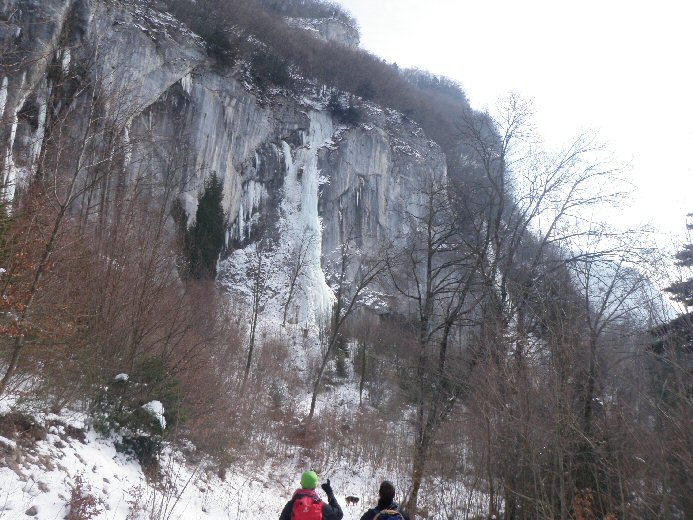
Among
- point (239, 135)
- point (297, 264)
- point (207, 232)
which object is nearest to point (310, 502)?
point (207, 232)

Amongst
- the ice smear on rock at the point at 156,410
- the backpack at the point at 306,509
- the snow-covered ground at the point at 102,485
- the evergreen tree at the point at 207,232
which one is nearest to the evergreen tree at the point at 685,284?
the backpack at the point at 306,509

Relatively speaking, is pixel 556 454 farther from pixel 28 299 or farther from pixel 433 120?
pixel 433 120

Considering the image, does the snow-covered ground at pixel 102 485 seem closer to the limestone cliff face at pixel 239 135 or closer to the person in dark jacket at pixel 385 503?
the person in dark jacket at pixel 385 503

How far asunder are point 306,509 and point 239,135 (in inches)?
1104

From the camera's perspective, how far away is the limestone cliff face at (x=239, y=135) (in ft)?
72.1

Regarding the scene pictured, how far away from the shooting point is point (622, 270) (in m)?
9.04

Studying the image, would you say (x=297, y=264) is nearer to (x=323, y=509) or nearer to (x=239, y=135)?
(x=239, y=135)

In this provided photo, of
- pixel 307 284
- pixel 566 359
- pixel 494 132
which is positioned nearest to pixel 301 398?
pixel 307 284

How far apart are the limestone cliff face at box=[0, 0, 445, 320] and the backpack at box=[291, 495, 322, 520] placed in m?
15.2

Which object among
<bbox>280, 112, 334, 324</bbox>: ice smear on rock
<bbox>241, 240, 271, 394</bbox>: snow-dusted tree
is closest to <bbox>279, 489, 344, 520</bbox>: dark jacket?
<bbox>241, 240, 271, 394</bbox>: snow-dusted tree

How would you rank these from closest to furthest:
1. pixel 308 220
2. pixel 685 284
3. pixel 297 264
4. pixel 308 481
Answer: pixel 308 481, pixel 685 284, pixel 297 264, pixel 308 220

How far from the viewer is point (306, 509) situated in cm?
462

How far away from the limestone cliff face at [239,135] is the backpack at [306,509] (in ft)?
49.9

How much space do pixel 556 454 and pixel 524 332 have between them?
7.69 ft
